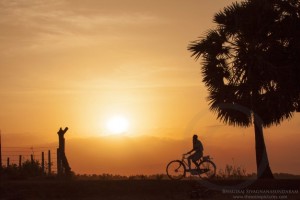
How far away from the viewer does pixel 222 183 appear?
30.2m

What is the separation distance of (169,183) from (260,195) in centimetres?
461

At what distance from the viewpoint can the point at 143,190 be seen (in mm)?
28266

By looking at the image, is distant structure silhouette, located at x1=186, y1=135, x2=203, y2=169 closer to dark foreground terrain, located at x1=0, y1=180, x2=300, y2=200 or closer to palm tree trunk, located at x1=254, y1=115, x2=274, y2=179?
→ dark foreground terrain, located at x1=0, y1=180, x2=300, y2=200

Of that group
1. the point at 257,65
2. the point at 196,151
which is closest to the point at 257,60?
the point at 257,65

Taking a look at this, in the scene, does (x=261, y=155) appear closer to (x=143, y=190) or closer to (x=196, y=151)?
(x=196, y=151)

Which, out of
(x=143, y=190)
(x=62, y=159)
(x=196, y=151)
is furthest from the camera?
(x=62, y=159)

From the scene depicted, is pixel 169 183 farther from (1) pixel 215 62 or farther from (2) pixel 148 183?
(1) pixel 215 62

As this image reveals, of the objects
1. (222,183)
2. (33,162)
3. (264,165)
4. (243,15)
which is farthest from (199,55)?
(33,162)

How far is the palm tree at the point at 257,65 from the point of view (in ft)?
114

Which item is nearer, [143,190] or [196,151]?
[143,190]

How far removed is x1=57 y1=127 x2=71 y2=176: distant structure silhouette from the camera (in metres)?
32.8

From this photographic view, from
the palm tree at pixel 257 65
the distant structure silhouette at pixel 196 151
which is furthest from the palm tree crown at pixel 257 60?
the distant structure silhouette at pixel 196 151

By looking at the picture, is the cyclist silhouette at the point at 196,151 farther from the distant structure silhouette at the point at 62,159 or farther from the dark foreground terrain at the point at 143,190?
the distant structure silhouette at the point at 62,159

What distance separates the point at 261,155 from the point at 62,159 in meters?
13.0
